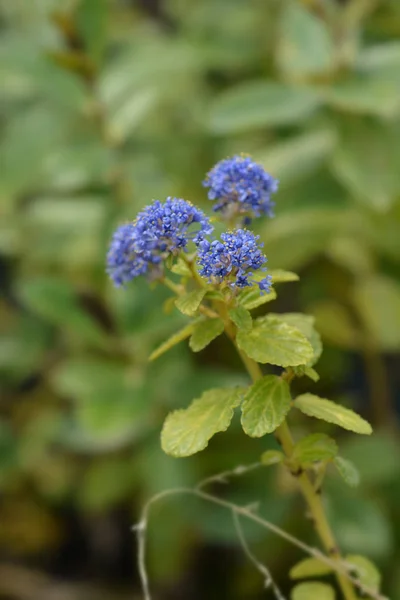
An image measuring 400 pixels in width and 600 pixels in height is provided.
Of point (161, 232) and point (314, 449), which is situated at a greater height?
point (161, 232)

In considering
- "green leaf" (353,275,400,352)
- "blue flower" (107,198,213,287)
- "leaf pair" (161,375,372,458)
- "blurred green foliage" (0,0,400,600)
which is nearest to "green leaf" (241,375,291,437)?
"leaf pair" (161,375,372,458)

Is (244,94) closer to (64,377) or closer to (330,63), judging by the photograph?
(330,63)

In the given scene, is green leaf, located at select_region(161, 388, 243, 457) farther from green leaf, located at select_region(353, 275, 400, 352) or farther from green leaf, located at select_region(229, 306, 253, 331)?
green leaf, located at select_region(353, 275, 400, 352)

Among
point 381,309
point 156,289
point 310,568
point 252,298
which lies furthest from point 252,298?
point 381,309

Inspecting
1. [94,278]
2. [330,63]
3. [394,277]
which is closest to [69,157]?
[94,278]

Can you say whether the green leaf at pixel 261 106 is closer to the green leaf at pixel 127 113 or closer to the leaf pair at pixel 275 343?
the green leaf at pixel 127 113

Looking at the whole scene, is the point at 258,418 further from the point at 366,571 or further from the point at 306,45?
the point at 306,45
